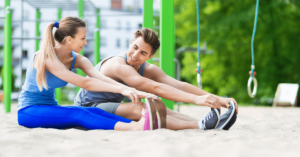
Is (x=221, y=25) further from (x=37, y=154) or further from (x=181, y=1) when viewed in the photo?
(x=37, y=154)

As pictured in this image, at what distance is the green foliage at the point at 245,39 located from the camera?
11.0m

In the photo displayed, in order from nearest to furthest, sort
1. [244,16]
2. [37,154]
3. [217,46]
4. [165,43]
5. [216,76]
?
[37,154]
[165,43]
[244,16]
[217,46]
[216,76]

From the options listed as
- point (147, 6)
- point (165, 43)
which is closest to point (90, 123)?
point (165, 43)

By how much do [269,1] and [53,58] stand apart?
1060 cm

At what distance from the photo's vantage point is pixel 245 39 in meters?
12.0

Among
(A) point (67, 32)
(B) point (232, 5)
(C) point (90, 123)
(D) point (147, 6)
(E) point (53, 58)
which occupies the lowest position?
(C) point (90, 123)

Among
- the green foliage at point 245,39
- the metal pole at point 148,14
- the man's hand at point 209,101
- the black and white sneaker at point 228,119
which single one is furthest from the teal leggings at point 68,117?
the green foliage at point 245,39

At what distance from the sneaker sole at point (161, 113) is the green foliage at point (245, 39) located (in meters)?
9.17

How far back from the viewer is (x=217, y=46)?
11.5 metres

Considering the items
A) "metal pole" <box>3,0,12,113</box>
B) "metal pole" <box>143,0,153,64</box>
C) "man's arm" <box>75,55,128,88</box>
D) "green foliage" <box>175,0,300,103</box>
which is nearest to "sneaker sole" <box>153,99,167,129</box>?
"man's arm" <box>75,55,128,88</box>

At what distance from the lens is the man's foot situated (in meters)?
2.09

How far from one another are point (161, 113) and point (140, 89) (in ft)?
1.31

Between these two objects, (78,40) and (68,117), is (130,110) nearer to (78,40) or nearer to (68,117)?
(68,117)

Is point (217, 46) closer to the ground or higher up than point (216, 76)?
higher up
